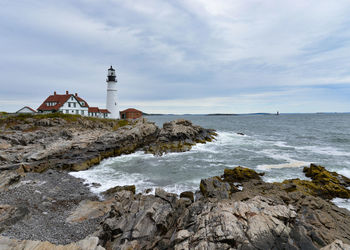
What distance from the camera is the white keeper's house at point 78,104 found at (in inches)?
2063

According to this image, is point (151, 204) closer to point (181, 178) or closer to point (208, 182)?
point (208, 182)

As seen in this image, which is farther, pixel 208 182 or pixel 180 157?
pixel 180 157

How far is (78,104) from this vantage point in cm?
5553

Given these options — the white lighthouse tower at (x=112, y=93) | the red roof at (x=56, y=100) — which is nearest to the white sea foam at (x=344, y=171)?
the white lighthouse tower at (x=112, y=93)

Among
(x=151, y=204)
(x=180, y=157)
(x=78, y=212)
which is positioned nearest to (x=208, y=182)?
(x=151, y=204)

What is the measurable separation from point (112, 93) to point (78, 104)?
1034 cm

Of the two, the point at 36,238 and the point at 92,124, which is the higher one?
the point at 92,124

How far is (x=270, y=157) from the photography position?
26969 millimetres

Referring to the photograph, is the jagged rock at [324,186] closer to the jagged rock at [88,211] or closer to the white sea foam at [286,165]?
the white sea foam at [286,165]

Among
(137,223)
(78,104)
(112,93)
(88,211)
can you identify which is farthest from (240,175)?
(78,104)

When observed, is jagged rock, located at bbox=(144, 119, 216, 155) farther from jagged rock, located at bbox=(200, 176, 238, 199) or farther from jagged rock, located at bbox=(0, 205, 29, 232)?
jagged rock, located at bbox=(0, 205, 29, 232)

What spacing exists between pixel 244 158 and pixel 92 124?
120 ft

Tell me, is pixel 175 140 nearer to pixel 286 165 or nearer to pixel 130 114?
pixel 286 165

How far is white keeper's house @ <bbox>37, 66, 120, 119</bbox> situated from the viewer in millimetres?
52406
